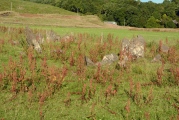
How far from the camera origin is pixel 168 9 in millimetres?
121000

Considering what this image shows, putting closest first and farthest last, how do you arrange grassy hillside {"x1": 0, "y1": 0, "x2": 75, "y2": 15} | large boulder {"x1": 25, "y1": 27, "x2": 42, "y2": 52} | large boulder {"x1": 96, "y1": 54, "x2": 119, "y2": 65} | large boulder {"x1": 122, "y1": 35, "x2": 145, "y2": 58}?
large boulder {"x1": 96, "y1": 54, "x2": 119, "y2": 65} < large boulder {"x1": 122, "y1": 35, "x2": 145, "y2": 58} < large boulder {"x1": 25, "y1": 27, "x2": 42, "y2": 52} < grassy hillside {"x1": 0, "y1": 0, "x2": 75, "y2": 15}

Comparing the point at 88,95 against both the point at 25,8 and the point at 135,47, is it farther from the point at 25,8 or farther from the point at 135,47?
the point at 25,8

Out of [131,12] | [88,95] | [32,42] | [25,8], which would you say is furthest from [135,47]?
[131,12]

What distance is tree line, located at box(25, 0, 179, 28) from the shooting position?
108 metres

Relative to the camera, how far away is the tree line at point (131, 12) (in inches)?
4245

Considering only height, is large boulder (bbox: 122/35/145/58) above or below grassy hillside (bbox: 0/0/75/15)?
below

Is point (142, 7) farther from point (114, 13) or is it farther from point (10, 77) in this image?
point (10, 77)

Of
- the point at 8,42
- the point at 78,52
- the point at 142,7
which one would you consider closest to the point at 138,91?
the point at 78,52

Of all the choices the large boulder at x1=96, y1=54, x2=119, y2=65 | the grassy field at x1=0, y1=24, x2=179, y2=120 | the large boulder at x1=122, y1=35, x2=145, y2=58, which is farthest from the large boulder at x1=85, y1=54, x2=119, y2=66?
the large boulder at x1=122, y1=35, x2=145, y2=58

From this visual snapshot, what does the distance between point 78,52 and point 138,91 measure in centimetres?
652

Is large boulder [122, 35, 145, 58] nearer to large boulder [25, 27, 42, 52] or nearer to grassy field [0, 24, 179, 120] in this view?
grassy field [0, 24, 179, 120]

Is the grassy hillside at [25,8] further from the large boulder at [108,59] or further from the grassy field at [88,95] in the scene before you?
the grassy field at [88,95]

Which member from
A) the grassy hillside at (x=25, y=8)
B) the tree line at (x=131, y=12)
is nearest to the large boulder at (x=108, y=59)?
the grassy hillside at (x=25, y=8)

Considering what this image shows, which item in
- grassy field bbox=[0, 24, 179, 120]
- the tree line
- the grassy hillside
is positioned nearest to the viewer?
grassy field bbox=[0, 24, 179, 120]
